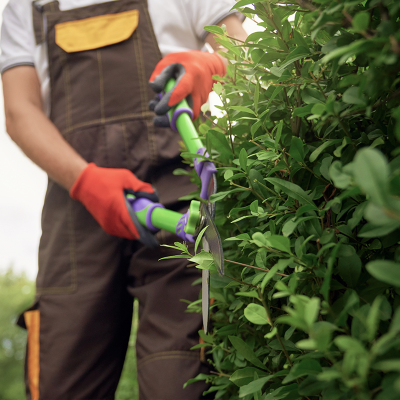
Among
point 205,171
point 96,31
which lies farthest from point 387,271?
point 96,31

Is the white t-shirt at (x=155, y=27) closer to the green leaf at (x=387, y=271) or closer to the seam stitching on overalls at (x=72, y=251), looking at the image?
the seam stitching on overalls at (x=72, y=251)

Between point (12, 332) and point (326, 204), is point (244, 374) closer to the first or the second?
point (326, 204)

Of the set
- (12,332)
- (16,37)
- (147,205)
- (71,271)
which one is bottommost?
(12,332)

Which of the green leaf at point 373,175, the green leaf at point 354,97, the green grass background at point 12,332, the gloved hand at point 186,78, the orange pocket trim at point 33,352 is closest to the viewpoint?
the green leaf at point 373,175

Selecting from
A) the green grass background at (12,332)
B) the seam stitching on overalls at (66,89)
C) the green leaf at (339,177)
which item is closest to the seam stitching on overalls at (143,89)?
the seam stitching on overalls at (66,89)

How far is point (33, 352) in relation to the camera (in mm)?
991

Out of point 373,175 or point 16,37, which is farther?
point 16,37

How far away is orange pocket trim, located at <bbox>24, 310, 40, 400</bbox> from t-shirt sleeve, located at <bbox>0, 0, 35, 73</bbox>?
0.83 meters

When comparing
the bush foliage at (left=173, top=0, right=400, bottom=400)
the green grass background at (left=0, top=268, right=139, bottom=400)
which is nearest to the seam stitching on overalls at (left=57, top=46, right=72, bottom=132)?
the bush foliage at (left=173, top=0, right=400, bottom=400)

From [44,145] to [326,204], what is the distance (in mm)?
937

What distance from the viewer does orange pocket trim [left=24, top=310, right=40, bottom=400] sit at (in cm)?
98

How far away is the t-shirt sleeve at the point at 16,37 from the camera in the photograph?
45.3 inches

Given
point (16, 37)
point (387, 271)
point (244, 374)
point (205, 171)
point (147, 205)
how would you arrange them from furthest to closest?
1. point (16, 37)
2. point (147, 205)
3. point (205, 171)
4. point (244, 374)
5. point (387, 271)

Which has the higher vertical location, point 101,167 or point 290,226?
point 290,226
